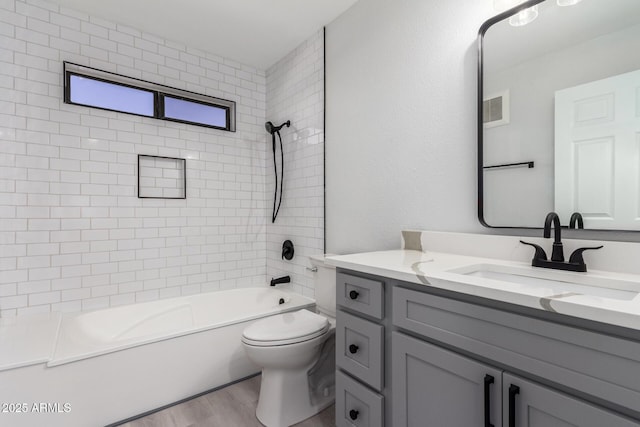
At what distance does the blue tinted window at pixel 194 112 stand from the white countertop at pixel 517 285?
81.5 inches

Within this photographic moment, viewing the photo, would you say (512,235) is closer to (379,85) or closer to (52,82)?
(379,85)

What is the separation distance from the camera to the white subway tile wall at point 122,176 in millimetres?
A: 2096

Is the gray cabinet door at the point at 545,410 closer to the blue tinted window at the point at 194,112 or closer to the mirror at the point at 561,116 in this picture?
the mirror at the point at 561,116

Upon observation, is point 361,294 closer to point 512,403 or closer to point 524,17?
point 512,403

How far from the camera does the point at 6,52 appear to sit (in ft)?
6.73

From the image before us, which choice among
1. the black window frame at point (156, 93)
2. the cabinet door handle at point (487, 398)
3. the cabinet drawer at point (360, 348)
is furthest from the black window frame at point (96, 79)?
the cabinet door handle at point (487, 398)

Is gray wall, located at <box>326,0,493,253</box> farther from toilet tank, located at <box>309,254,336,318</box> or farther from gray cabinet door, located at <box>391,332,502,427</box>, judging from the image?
gray cabinet door, located at <box>391,332,502,427</box>

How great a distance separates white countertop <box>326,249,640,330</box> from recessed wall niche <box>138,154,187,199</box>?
187cm

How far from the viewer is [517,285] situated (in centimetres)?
90

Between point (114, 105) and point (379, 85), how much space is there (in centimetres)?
199

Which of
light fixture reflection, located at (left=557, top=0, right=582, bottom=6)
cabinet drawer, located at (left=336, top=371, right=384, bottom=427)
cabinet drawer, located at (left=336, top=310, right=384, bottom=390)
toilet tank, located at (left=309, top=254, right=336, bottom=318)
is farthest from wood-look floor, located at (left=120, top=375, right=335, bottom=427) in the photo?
light fixture reflection, located at (left=557, top=0, right=582, bottom=6)

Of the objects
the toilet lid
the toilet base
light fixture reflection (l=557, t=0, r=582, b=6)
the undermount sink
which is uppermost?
light fixture reflection (l=557, t=0, r=582, b=6)

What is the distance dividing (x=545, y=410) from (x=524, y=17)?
1.50 m

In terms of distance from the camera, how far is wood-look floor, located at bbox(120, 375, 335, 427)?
1745 mm
